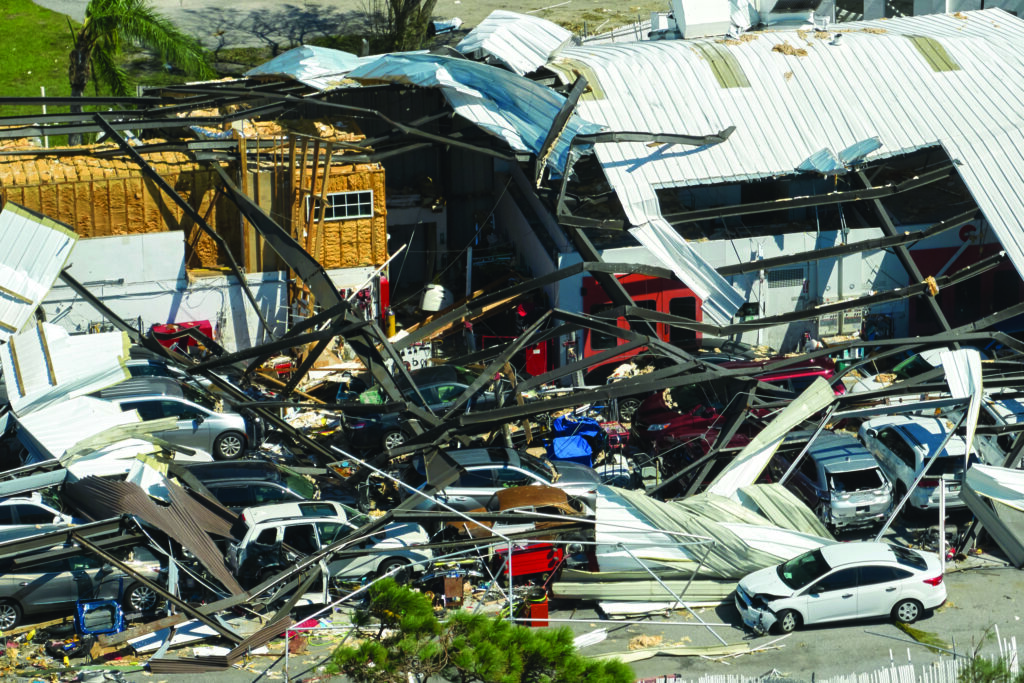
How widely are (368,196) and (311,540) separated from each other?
1299 centimetres

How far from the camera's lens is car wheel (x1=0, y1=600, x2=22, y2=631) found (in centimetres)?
1928

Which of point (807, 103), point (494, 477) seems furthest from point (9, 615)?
point (807, 103)

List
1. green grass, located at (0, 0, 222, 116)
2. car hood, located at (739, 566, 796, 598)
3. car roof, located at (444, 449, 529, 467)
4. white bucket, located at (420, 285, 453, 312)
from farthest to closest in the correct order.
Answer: green grass, located at (0, 0, 222, 116) → white bucket, located at (420, 285, 453, 312) → car roof, located at (444, 449, 529, 467) → car hood, located at (739, 566, 796, 598)

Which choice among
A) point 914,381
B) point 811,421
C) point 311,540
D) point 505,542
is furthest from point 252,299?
A: point 914,381

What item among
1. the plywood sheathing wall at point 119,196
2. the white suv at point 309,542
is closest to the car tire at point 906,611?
the white suv at point 309,542

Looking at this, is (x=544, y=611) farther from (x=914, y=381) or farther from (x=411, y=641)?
(x=914, y=381)

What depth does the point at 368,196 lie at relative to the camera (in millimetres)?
31016

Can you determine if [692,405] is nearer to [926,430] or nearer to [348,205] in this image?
[926,430]

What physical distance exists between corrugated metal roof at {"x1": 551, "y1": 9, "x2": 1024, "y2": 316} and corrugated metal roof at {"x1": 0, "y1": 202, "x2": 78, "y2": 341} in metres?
12.8

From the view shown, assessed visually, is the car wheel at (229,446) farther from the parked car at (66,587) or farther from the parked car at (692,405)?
the parked car at (692,405)

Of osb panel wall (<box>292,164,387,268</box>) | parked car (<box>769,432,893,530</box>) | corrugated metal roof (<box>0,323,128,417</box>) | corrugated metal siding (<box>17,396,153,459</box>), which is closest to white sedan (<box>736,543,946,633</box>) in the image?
parked car (<box>769,432,893,530</box>)

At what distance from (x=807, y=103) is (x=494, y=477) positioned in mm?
16085

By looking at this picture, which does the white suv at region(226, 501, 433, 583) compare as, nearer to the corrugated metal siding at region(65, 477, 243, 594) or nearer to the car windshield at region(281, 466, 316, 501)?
the corrugated metal siding at region(65, 477, 243, 594)

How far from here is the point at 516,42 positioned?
32.4 m
